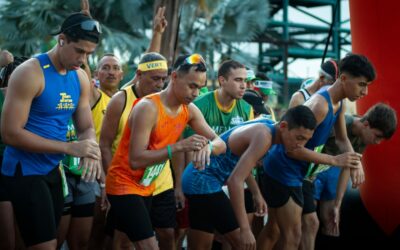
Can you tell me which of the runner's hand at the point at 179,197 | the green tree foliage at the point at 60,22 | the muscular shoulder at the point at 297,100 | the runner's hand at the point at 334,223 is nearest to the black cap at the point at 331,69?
the muscular shoulder at the point at 297,100

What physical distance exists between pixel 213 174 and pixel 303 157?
0.77 metres

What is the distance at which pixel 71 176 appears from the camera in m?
5.76

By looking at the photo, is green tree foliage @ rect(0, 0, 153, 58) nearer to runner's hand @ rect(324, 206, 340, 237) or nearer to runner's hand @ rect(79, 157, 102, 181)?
runner's hand @ rect(324, 206, 340, 237)

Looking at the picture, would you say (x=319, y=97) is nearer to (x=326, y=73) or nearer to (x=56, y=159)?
(x=326, y=73)

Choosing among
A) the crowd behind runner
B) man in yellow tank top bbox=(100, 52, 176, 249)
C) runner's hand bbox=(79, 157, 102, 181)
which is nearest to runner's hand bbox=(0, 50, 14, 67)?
the crowd behind runner

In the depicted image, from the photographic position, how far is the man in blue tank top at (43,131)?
414 cm

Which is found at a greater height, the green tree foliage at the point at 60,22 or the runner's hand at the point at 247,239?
the green tree foliage at the point at 60,22

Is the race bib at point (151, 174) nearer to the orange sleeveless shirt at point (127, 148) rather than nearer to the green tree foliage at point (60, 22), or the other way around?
the orange sleeveless shirt at point (127, 148)

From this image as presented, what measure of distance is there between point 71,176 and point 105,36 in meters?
17.3

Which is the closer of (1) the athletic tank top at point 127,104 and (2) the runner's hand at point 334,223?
(1) the athletic tank top at point 127,104

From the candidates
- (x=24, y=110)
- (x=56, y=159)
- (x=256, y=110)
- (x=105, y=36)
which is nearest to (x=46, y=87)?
(x=24, y=110)

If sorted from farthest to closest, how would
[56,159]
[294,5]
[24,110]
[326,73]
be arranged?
[294,5]
[326,73]
[56,159]
[24,110]

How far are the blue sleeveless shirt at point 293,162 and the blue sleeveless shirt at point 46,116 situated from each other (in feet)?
7.07

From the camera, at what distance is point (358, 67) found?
18.4 feet
